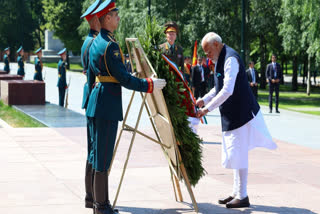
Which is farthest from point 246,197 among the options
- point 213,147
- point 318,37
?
point 318,37

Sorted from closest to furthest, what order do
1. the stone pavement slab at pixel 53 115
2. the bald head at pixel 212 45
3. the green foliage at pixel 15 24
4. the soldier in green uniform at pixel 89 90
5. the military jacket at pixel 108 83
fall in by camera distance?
the military jacket at pixel 108 83, the soldier in green uniform at pixel 89 90, the bald head at pixel 212 45, the stone pavement slab at pixel 53 115, the green foliage at pixel 15 24

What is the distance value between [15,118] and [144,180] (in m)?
8.63

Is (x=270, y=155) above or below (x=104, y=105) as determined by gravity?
below

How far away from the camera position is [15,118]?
52.4ft

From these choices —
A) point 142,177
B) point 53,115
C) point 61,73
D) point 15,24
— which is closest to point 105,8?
point 142,177

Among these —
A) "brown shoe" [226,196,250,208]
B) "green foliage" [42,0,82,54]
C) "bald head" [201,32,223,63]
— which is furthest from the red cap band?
"green foliage" [42,0,82,54]

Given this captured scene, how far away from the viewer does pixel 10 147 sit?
10961mm

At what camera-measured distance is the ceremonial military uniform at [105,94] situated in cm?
593

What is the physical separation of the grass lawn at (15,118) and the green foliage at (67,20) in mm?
34147

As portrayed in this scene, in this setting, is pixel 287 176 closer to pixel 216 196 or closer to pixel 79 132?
pixel 216 196

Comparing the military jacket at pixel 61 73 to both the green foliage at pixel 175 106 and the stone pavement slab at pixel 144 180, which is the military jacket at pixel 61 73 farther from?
the green foliage at pixel 175 106

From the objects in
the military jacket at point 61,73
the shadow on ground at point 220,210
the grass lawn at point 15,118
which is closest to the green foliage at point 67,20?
the military jacket at point 61,73

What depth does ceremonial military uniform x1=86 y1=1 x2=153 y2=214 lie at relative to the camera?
5.93m

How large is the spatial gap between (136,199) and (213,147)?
4.57 m
